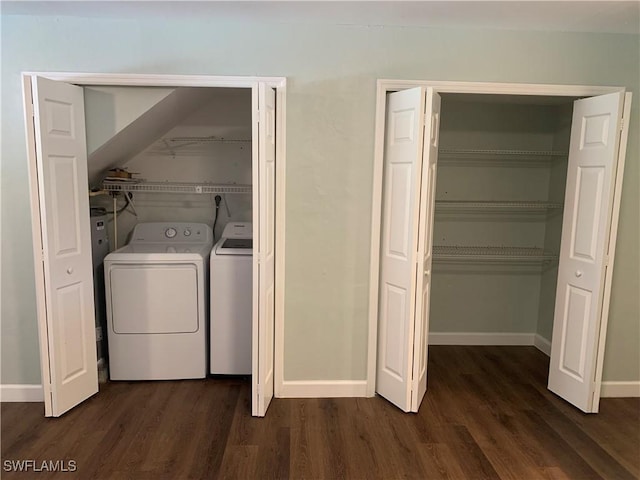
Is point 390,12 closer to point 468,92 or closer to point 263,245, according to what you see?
point 468,92

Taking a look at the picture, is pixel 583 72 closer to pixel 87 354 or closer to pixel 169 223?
pixel 169 223

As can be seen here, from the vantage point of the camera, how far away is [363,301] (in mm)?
2820

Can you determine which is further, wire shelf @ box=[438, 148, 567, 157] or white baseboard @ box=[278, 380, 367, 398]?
wire shelf @ box=[438, 148, 567, 157]

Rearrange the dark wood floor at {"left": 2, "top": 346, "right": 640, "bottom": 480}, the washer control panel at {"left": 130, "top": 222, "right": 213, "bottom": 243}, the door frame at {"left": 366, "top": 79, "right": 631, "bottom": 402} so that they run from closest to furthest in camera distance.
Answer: the dark wood floor at {"left": 2, "top": 346, "right": 640, "bottom": 480} → the door frame at {"left": 366, "top": 79, "right": 631, "bottom": 402} → the washer control panel at {"left": 130, "top": 222, "right": 213, "bottom": 243}

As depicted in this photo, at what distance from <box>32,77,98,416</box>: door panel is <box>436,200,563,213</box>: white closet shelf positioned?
8.60ft

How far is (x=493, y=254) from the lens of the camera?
12.2ft

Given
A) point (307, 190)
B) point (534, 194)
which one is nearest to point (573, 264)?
point (534, 194)

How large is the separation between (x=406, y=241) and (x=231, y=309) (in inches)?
51.9

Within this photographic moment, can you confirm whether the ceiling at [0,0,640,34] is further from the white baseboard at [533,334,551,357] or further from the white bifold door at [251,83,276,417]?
the white baseboard at [533,334,551,357]

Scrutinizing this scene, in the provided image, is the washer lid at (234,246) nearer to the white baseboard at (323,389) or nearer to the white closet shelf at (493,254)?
the white baseboard at (323,389)

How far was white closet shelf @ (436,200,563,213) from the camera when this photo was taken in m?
3.53

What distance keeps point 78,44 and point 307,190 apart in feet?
5.15

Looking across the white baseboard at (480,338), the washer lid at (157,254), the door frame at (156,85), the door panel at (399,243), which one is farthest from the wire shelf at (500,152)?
the washer lid at (157,254)

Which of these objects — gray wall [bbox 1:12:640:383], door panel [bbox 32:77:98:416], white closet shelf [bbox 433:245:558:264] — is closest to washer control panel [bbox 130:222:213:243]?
door panel [bbox 32:77:98:416]
